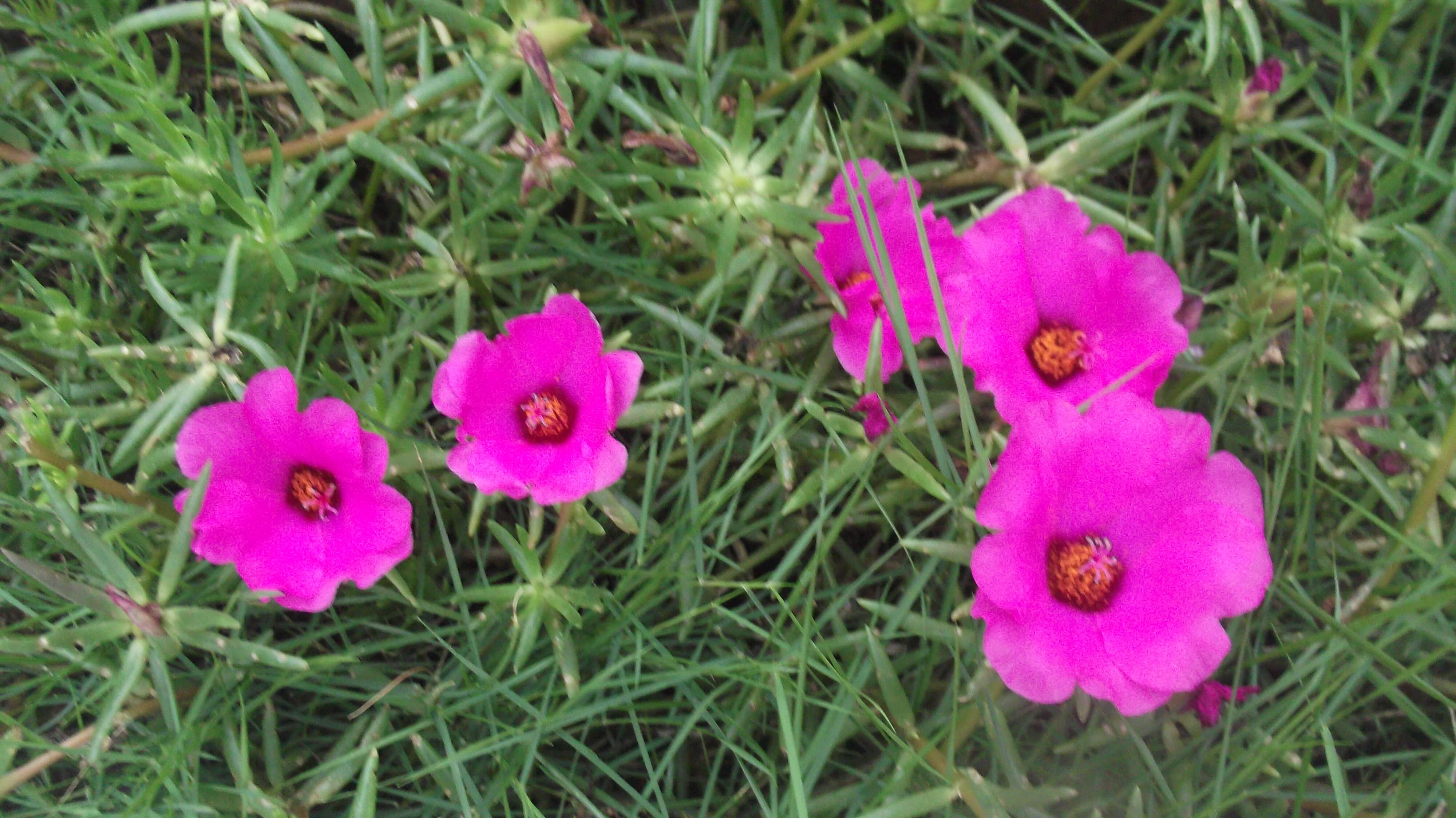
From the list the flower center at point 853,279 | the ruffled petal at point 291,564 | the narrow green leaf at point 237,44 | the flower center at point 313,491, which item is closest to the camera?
the ruffled petal at point 291,564

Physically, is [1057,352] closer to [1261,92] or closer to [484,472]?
[1261,92]

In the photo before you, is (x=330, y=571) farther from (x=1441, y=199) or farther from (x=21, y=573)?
(x=1441, y=199)

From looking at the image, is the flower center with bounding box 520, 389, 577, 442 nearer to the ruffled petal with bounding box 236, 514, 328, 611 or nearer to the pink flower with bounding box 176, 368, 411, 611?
the pink flower with bounding box 176, 368, 411, 611

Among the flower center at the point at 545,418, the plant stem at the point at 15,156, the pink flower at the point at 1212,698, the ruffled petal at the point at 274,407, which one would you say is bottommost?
the pink flower at the point at 1212,698

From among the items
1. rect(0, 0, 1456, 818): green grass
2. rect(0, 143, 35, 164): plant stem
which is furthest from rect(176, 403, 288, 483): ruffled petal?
rect(0, 143, 35, 164): plant stem

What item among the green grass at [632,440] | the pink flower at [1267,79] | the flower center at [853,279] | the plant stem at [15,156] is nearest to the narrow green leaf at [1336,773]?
the green grass at [632,440]

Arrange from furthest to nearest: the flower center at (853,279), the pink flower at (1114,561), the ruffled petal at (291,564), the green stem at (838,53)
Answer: the green stem at (838,53)
the flower center at (853,279)
the ruffled petal at (291,564)
the pink flower at (1114,561)

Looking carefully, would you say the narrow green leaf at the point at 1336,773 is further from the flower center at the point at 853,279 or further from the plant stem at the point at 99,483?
the plant stem at the point at 99,483

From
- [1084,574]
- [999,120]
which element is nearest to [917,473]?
[1084,574]

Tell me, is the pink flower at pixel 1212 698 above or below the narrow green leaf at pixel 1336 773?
below
